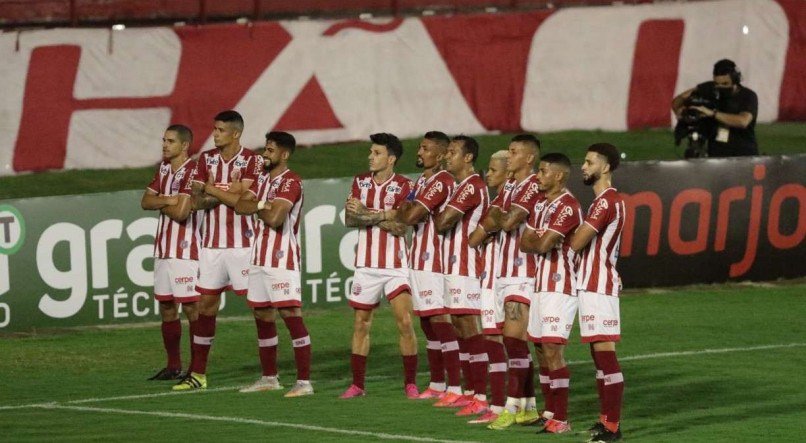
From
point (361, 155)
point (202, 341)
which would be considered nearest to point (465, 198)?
point (202, 341)

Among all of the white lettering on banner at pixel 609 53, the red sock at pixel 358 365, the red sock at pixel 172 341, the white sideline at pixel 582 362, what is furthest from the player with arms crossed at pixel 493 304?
the white lettering on banner at pixel 609 53

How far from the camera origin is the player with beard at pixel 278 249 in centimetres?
1556

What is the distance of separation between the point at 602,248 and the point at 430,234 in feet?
8.27

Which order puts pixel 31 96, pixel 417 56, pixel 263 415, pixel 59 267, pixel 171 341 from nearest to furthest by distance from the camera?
pixel 263 415 < pixel 171 341 < pixel 59 267 < pixel 31 96 < pixel 417 56

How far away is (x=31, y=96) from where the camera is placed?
24.2 metres

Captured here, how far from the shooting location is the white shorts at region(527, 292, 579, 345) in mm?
13156

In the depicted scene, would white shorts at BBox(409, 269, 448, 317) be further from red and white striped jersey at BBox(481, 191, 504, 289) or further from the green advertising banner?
the green advertising banner

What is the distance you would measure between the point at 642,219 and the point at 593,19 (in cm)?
743

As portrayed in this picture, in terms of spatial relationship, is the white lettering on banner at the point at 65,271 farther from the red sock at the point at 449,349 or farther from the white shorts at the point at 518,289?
the white shorts at the point at 518,289

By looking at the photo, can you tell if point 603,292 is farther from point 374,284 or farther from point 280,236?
point 280,236

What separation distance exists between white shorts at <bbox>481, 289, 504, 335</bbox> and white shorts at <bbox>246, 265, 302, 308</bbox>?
77.4 inches

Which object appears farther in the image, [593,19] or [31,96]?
[593,19]

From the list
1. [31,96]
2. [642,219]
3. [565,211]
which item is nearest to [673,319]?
[642,219]

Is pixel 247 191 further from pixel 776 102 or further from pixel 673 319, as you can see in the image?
pixel 776 102
